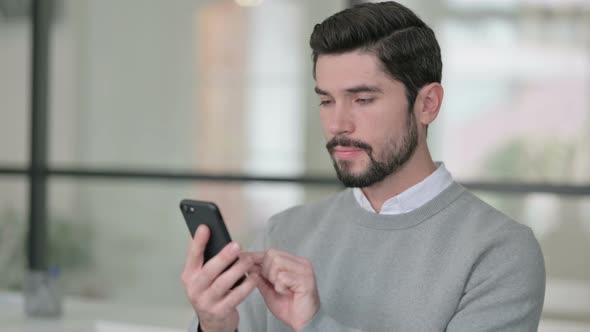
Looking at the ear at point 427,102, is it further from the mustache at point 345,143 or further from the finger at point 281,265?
the finger at point 281,265

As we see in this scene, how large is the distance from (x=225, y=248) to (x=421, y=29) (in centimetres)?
60

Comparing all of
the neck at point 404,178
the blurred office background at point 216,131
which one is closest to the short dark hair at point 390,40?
the neck at point 404,178

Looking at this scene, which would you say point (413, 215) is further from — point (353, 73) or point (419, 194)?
point (353, 73)

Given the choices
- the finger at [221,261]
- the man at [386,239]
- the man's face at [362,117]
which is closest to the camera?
the finger at [221,261]

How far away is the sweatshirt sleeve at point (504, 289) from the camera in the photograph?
1621 mm

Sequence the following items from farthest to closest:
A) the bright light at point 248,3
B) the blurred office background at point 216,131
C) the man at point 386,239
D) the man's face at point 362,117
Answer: the bright light at point 248,3
the blurred office background at point 216,131
the man's face at point 362,117
the man at point 386,239

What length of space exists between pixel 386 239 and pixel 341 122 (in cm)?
26

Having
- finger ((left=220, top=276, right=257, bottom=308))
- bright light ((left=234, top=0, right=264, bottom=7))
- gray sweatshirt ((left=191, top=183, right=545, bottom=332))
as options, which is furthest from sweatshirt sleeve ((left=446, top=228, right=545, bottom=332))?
bright light ((left=234, top=0, right=264, bottom=7))

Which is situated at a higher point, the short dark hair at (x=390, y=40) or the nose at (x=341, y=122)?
the short dark hair at (x=390, y=40)

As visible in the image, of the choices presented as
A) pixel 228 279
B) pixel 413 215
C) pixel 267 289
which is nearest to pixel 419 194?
pixel 413 215

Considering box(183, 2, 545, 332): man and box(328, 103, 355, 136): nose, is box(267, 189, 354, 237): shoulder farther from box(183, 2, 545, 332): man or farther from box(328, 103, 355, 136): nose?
box(328, 103, 355, 136): nose

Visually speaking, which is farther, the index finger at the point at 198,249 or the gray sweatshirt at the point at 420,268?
the gray sweatshirt at the point at 420,268

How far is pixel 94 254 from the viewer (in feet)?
13.3

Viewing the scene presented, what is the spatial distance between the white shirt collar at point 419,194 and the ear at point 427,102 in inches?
4.2
